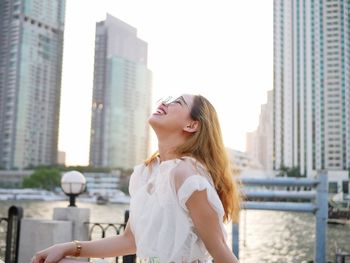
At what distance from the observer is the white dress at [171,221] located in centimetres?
154

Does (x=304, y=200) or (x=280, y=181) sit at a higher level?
(x=280, y=181)

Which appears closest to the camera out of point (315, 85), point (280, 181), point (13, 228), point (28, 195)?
point (280, 181)

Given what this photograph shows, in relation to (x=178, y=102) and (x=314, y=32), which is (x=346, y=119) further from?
(x=178, y=102)

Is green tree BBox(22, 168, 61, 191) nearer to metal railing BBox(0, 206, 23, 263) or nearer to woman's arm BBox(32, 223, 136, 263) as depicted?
metal railing BBox(0, 206, 23, 263)

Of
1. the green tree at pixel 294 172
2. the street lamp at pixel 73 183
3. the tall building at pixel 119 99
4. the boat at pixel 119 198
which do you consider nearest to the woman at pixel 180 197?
the street lamp at pixel 73 183

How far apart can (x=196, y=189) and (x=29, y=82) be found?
100469 mm

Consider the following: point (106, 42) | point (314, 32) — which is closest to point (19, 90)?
point (106, 42)

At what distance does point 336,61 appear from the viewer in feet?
283

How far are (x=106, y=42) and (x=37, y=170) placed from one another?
52.9 meters

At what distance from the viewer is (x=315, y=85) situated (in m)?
86.6

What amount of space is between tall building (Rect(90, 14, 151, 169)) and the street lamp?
103 meters

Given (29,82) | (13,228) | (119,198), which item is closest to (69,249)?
(13,228)

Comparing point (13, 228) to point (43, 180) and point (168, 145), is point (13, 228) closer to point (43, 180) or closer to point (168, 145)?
point (168, 145)

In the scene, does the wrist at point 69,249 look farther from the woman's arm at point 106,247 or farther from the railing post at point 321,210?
the railing post at point 321,210
